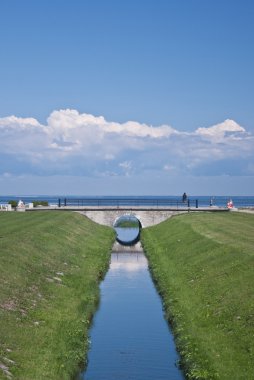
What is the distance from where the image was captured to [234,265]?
34.7 meters

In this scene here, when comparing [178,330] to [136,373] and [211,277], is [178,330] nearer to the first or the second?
[136,373]

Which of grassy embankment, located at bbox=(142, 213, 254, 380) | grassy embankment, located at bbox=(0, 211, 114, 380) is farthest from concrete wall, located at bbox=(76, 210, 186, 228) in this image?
grassy embankment, located at bbox=(142, 213, 254, 380)

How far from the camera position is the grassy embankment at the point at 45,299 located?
21.5 m

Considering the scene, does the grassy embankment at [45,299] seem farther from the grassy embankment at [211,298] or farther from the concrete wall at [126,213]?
the concrete wall at [126,213]

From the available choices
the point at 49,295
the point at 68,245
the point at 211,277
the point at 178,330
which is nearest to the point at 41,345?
the point at 178,330

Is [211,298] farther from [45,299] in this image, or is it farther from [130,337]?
[45,299]

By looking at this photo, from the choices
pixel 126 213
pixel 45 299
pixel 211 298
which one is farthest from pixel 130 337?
pixel 126 213

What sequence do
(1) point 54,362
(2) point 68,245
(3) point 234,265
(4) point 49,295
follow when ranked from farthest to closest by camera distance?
(2) point 68,245
(3) point 234,265
(4) point 49,295
(1) point 54,362

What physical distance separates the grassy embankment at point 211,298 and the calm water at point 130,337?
70 cm

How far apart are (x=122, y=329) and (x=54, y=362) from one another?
341 inches

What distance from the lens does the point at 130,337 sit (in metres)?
28.3

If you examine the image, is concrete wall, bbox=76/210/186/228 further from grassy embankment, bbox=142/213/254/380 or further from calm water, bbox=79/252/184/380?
calm water, bbox=79/252/184/380

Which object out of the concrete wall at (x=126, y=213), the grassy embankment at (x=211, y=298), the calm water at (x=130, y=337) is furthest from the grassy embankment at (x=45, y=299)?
the concrete wall at (x=126, y=213)

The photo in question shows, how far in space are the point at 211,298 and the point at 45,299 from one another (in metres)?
8.06
